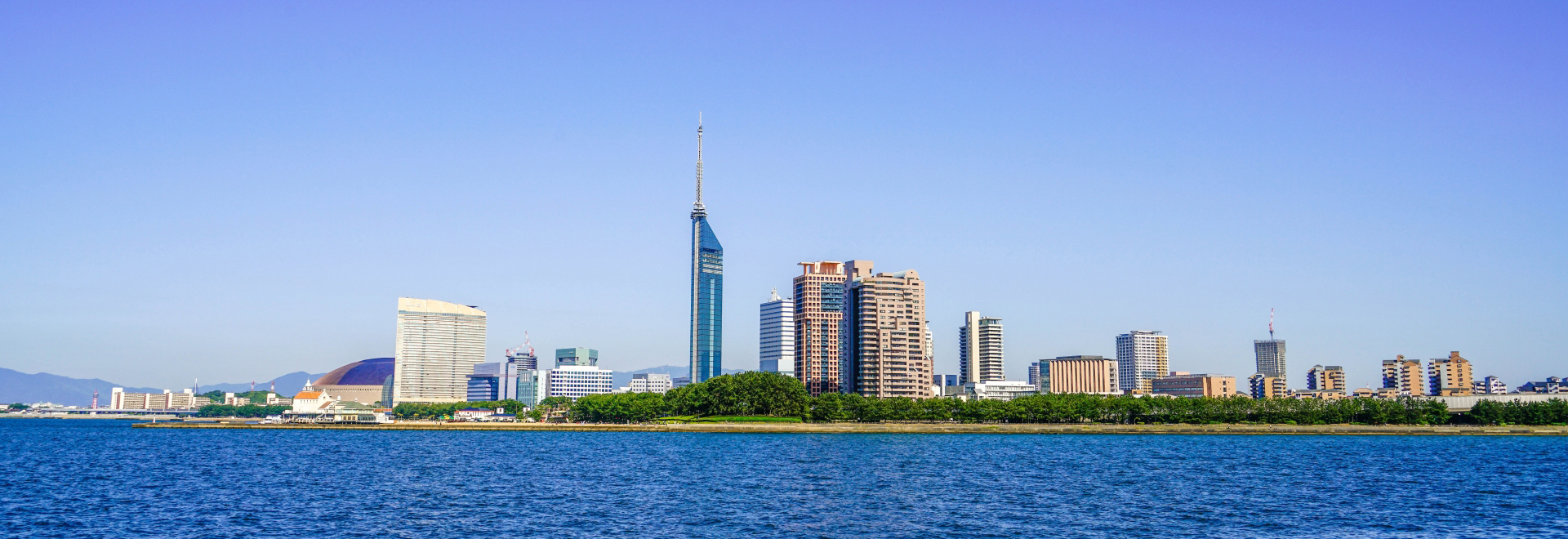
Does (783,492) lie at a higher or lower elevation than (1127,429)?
lower

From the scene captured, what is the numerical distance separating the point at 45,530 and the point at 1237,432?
180m

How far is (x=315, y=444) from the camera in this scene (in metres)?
148

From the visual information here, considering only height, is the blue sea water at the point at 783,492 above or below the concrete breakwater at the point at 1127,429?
below

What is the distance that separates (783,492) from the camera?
76.4m

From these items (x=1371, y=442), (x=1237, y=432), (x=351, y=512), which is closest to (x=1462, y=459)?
(x=1371, y=442)

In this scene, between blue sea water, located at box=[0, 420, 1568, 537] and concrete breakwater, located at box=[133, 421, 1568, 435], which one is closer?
blue sea water, located at box=[0, 420, 1568, 537]

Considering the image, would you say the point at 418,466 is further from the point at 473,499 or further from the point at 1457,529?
the point at 1457,529

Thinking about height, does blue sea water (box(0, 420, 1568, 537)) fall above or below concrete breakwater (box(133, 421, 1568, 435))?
below

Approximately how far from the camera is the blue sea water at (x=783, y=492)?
57.6m

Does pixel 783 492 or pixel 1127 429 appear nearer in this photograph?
pixel 783 492

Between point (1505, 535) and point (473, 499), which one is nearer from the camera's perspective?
point (1505, 535)

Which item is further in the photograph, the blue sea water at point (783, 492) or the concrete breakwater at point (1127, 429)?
the concrete breakwater at point (1127, 429)

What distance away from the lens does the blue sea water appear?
189ft

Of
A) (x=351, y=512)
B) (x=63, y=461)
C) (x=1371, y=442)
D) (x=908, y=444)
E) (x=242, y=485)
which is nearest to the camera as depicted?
(x=351, y=512)
